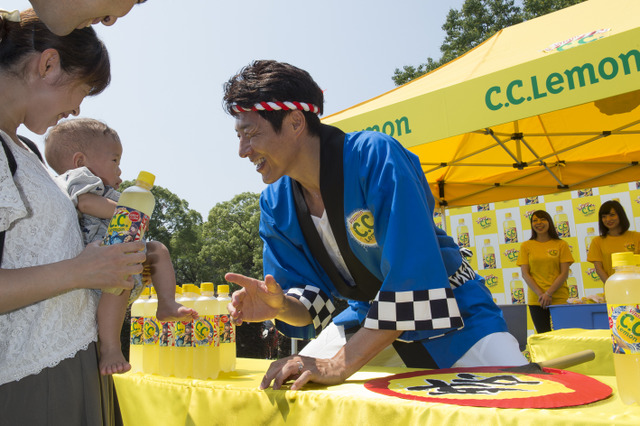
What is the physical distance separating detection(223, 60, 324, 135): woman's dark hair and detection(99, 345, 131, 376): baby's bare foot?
2.97ft

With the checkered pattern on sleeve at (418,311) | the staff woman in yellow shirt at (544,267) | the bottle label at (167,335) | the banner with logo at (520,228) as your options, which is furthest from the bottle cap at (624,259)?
the banner with logo at (520,228)

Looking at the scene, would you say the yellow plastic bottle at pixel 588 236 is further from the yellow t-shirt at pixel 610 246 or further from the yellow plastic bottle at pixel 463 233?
the yellow t-shirt at pixel 610 246

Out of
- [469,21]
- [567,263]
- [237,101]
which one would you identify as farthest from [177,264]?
[237,101]

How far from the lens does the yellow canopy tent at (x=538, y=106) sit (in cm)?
266

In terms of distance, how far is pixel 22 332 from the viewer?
3.40 ft

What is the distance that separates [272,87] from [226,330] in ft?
3.20

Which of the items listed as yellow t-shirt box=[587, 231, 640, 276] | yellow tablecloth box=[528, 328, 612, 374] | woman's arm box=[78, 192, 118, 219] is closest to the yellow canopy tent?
yellow t-shirt box=[587, 231, 640, 276]

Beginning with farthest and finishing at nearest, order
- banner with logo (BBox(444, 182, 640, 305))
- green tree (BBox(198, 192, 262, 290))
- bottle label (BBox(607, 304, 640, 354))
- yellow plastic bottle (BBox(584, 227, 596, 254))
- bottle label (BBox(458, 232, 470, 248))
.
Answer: green tree (BBox(198, 192, 262, 290))
bottle label (BBox(458, 232, 470, 248))
yellow plastic bottle (BBox(584, 227, 596, 254))
banner with logo (BBox(444, 182, 640, 305))
bottle label (BBox(607, 304, 640, 354))

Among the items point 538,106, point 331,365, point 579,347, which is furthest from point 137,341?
point 538,106

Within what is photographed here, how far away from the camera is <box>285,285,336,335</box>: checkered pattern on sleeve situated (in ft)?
5.87

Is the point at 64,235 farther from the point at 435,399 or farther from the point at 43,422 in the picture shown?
the point at 435,399

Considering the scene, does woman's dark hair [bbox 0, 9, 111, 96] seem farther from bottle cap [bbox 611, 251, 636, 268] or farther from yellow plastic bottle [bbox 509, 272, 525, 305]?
yellow plastic bottle [bbox 509, 272, 525, 305]

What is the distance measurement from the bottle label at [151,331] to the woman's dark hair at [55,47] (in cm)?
117

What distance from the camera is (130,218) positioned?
111 cm
